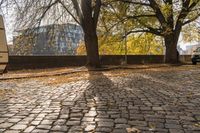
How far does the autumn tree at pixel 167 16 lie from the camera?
29.3 meters

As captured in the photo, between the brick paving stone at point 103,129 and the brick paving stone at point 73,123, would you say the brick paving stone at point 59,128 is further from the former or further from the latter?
the brick paving stone at point 103,129

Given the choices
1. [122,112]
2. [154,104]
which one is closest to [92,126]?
[122,112]

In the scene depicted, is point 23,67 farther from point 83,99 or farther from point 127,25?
point 83,99

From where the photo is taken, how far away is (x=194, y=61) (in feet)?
114

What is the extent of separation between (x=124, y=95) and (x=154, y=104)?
5.56ft

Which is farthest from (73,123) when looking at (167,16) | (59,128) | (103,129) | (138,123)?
(167,16)

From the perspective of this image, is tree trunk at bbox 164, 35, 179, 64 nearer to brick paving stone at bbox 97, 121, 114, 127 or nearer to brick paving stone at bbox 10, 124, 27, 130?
brick paving stone at bbox 97, 121, 114, 127

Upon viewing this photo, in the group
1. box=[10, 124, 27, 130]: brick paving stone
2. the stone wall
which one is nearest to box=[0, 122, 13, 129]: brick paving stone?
box=[10, 124, 27, 130]: brick paving stone

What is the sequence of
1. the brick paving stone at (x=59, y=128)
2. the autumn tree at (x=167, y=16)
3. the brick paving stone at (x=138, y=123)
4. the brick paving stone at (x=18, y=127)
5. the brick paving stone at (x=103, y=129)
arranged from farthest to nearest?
the autumn tree at (x=167, y=16)
the brick paving stone at (x=138, y=123)
the brick paving stone at (x=18, y=127)
the brick paving stone at (x=59, y=128)
the brick paving stone at (x=103, y=129)

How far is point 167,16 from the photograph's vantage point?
2966 cm

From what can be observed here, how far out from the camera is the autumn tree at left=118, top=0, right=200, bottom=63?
2930 cm

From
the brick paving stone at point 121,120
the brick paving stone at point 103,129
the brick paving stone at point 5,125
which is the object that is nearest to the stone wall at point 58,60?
the brick paving stone at point 5,125

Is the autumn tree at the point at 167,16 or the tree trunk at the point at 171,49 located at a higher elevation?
the autumn tree at the point at 167,16

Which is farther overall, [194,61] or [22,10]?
[194,61]
